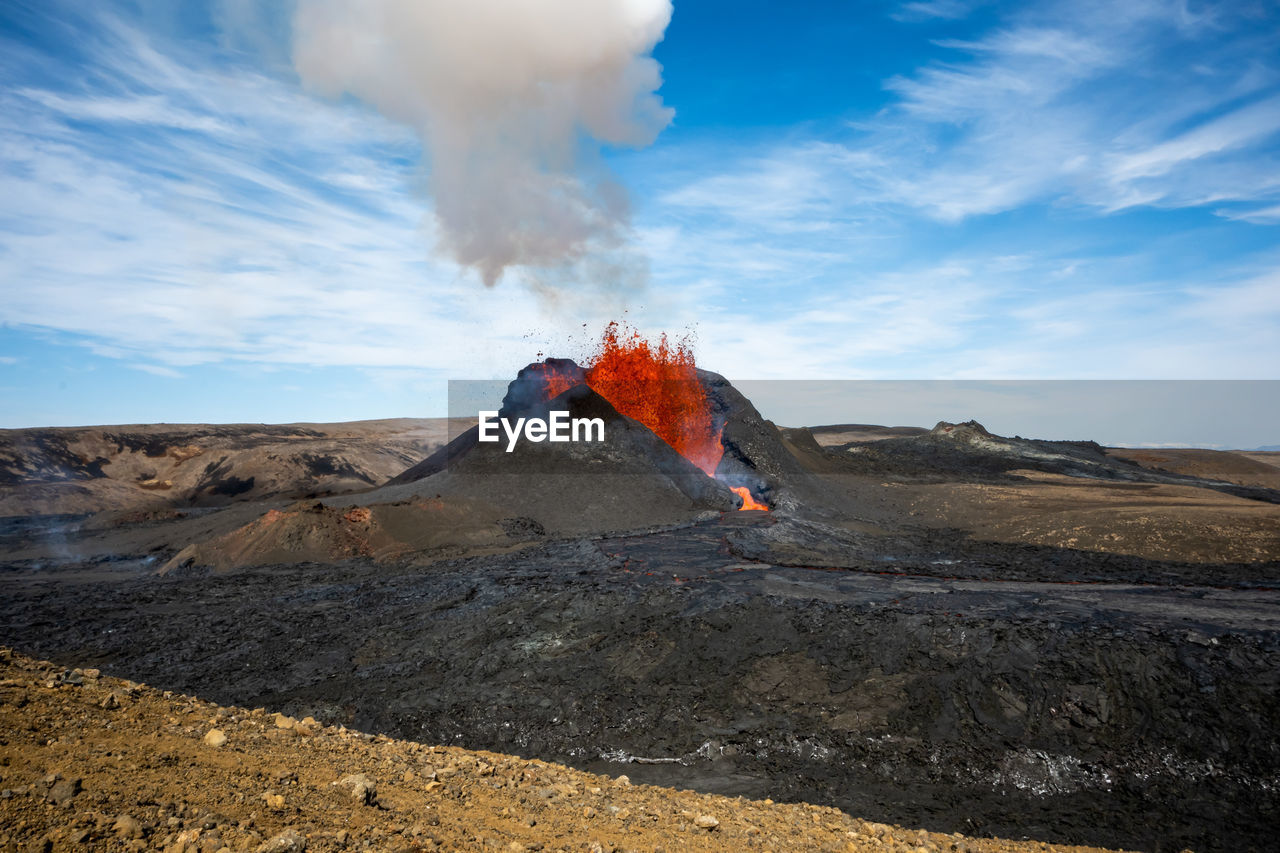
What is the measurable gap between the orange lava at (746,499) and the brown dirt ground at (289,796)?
1618 cm

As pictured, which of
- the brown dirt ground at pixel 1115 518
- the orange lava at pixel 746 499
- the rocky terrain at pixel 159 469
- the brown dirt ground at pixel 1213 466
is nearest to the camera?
the brown dirt ground at pixel 1115 518

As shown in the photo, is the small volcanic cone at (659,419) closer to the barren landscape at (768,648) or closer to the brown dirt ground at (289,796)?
the barren landscape at (768,648)

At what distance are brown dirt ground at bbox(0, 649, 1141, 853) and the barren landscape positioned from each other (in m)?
0.07

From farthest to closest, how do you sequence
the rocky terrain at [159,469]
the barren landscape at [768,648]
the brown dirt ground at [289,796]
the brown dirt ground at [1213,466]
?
the brown dirt ground at [1213,466] → the rocky terrain at [159,469] → the barren landscape at [768,648] → the brown dirt ground at [289,796]

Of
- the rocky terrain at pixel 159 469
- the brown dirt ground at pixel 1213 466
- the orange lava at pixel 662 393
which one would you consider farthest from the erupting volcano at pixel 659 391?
the brown dirt ground at pixel 1213 466

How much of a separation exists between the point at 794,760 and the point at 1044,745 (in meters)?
2.43

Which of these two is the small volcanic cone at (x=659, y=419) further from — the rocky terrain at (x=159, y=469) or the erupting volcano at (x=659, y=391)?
the rocky terrain at (x=159, y=469)

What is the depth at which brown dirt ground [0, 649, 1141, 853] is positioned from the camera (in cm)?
280

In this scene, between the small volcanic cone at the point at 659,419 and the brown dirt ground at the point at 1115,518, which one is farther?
the small volcanic cone at the point at 659,419

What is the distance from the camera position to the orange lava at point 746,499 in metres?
21.5

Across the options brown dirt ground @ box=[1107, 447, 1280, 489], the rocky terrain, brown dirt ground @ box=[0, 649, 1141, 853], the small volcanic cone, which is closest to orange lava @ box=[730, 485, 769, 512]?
the small volcanic cone

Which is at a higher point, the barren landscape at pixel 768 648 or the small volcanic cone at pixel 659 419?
the small volcanic cone at pixel 659 419

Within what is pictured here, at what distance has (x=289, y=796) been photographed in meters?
3.42

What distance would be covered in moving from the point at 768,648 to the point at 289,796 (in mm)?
6246
